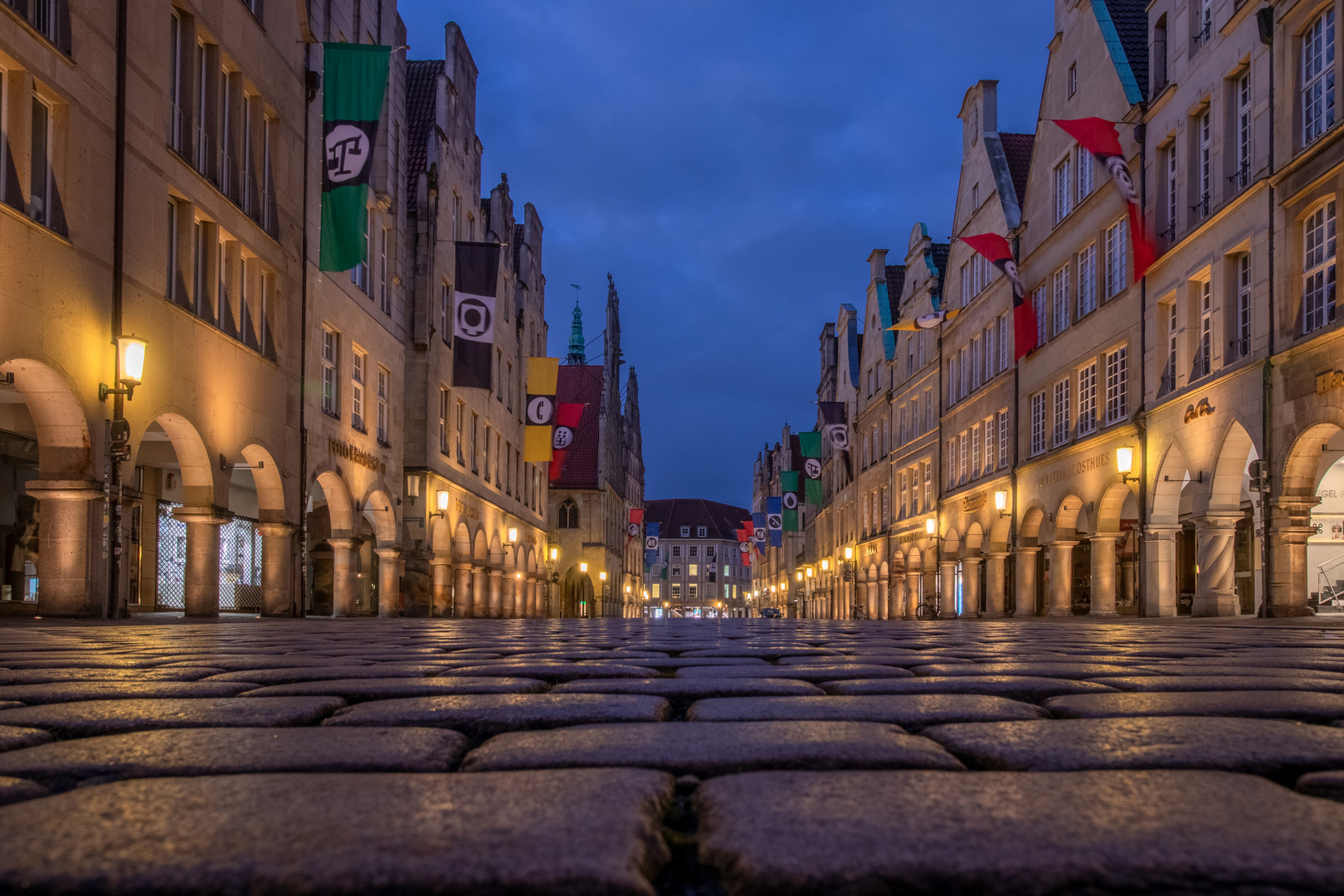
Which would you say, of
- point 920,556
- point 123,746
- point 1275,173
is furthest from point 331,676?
point 920,556

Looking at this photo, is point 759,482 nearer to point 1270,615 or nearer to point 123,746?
point 1270,615

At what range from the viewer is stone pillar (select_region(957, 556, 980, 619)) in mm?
35812

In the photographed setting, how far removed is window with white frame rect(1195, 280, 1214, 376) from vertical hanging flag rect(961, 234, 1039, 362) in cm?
626

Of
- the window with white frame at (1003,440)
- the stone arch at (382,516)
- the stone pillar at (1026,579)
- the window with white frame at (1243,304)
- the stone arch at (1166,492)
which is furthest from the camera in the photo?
the window with white frame at (1003,440)

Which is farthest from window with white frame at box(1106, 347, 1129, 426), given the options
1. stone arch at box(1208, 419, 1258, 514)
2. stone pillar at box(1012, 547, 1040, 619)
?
stone pillar at box(1012, 547, 1040, 619)

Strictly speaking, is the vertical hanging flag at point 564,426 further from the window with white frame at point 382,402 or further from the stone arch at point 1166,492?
the stone arch at point 1166,492

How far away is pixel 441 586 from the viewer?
2981 centimetres

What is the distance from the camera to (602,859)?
127 cm

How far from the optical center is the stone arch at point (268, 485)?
19.6 m

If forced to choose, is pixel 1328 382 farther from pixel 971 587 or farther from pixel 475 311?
pixel 971 587

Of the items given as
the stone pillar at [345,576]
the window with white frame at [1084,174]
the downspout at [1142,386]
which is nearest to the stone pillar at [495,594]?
the stone pillar at [345,576]

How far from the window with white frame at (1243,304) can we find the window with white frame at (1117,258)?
471 cm

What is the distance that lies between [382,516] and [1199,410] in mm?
17998

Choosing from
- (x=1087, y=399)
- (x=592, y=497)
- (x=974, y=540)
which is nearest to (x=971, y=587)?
(x=974, y=540)
